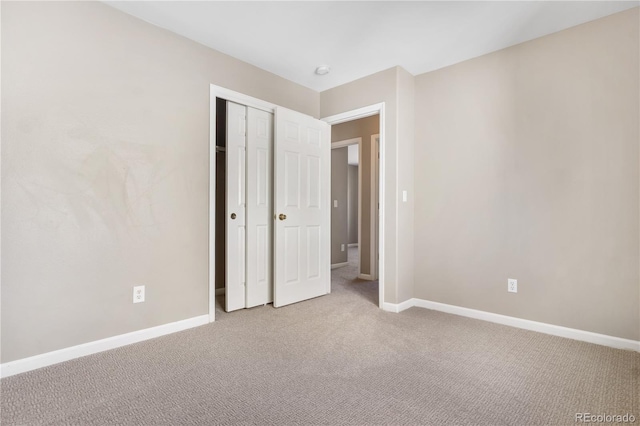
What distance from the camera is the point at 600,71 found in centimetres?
240

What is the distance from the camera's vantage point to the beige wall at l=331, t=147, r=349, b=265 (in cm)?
594

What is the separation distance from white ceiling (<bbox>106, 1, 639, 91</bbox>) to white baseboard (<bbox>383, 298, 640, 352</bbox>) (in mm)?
2417

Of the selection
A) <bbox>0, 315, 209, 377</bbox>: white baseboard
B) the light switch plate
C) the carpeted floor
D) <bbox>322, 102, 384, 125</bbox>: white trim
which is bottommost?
the carpeted floor

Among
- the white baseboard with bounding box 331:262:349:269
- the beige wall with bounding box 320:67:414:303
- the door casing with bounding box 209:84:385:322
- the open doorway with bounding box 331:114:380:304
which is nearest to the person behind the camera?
the door casing with bounding box 209:84:385:322

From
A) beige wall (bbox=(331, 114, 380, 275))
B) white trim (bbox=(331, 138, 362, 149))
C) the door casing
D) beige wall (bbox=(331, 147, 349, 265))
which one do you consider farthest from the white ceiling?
beige wall (bbox=(331, 147, 349, 265))

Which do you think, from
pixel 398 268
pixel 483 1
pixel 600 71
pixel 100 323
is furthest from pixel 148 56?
pixel 600 71

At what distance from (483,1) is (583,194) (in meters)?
1.63

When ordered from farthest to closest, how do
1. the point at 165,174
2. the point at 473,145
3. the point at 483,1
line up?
the point at 473,145 < the point at 165,174 < the point at 483,1

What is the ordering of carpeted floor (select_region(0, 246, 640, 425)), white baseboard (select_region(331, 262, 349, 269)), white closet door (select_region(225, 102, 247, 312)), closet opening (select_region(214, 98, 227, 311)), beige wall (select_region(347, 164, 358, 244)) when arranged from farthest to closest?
1. beige wall (select_region(347, 164, 358, 244))
2. white baseboard (select_region(331, 262, 349, 269))
3. closet opening (select_region(214, 98, 227, 311))
4. white closet door (select_region(225, 102, 247, 312))
5. carpeted floor (select_region(0, 246, 640, 425))

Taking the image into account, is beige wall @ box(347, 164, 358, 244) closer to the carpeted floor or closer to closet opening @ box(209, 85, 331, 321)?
closet opening @ box(209, 85, 331, 321)

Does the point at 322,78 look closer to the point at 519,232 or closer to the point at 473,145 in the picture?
the point at 473,145

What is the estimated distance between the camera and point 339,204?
20.4 feet

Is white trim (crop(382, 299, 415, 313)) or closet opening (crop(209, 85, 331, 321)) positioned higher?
closet opening (crop(209, 85, 331, 321))

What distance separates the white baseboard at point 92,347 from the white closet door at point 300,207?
3.10ft
